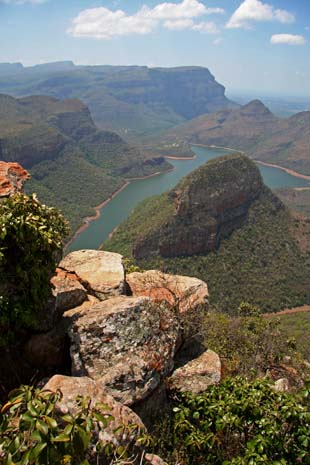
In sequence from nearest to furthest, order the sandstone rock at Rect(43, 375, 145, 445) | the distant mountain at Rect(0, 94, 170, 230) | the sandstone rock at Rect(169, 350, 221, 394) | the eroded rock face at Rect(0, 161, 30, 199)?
the sandstone rock at Rect(43, 375, 145, 445)
the sandstone rock at Rect(169, 350, 221, 394)
the eroded rock face at Rect(0, 161, 30, 199)
the distant mountain at Rect(0, 94, 170, 230)

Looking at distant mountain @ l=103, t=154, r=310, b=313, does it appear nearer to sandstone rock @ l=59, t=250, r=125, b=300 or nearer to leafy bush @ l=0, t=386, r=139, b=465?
sandstone rock @ l=59, t=250, r=125, b=300

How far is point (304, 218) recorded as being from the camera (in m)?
59.3

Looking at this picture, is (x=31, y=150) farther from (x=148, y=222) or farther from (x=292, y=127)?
(x=292, y=127)

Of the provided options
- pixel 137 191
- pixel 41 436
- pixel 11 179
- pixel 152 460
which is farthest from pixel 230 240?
pixel 137 191

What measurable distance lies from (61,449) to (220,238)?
5253cm

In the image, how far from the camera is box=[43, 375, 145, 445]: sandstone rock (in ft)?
15.6

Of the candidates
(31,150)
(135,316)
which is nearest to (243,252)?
(135,316)

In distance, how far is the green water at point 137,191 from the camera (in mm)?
79250

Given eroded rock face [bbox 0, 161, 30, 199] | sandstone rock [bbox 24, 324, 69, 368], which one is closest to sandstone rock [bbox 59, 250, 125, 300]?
sandstone rock [bbox 24, 324, 69, 368]

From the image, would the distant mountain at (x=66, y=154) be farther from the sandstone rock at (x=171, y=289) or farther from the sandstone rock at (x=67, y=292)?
the sandstone rock at (x=67, y=292)

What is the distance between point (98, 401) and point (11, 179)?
7.17 metres

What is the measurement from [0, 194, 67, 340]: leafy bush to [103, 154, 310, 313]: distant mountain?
3859 centimetres

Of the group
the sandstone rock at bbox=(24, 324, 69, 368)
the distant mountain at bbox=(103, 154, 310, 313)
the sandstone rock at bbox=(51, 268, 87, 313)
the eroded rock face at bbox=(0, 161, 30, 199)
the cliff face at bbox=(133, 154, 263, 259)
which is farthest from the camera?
the cliff face at bbox=(133, 154, 263, 259)

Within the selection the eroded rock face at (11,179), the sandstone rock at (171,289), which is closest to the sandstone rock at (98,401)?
the sandstone rock at (171,289)
